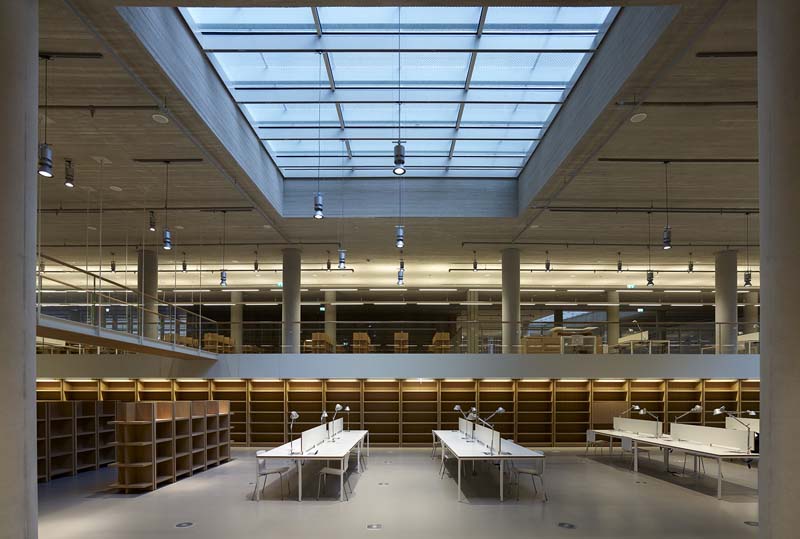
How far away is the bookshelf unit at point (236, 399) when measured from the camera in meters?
18.4

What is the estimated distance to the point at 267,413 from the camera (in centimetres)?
1839

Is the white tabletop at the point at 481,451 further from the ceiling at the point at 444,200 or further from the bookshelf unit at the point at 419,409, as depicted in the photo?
the bookshelf unit at the point at 419,409

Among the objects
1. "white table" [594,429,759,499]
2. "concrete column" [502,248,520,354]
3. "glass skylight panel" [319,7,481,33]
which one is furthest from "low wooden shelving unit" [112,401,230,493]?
"white table" [594,429,759,499]

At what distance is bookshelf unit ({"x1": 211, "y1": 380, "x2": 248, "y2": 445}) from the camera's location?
1841cm

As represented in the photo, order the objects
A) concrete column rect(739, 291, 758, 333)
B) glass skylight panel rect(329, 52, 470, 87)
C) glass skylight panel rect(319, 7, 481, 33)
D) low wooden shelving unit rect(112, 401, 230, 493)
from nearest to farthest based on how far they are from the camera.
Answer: glass skylight panel rect(319, 7, 481, 33), glass skylight panel rect(329, 52, 470, 87), low wooden shelving unit rect(112, 401, 230, 493), concrete column rect(739, 291, 758, 333)

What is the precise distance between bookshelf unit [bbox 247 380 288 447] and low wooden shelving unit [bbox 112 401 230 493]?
12.6ft

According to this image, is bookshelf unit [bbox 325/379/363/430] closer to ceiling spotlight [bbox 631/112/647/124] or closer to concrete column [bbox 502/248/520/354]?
concrete column [bbox 502/248/520/354]

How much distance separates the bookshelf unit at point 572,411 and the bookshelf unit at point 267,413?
6.28 m

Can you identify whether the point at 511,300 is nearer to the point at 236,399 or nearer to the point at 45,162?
the point at 236,399

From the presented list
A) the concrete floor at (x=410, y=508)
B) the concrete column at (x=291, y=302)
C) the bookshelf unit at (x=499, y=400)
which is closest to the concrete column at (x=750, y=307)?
the bookshelf unit at (x=499, y=400)

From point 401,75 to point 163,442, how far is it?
24.3 feet

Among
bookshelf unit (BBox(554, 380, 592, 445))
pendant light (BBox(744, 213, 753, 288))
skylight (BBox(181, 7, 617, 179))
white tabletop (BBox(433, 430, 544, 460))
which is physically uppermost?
skylight (BBox(181, 7, 617, 179))

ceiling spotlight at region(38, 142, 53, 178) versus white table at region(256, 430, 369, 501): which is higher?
ceiling spotlight at region(38, 142, 53, 178)

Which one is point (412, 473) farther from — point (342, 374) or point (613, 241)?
point (613, 241)
